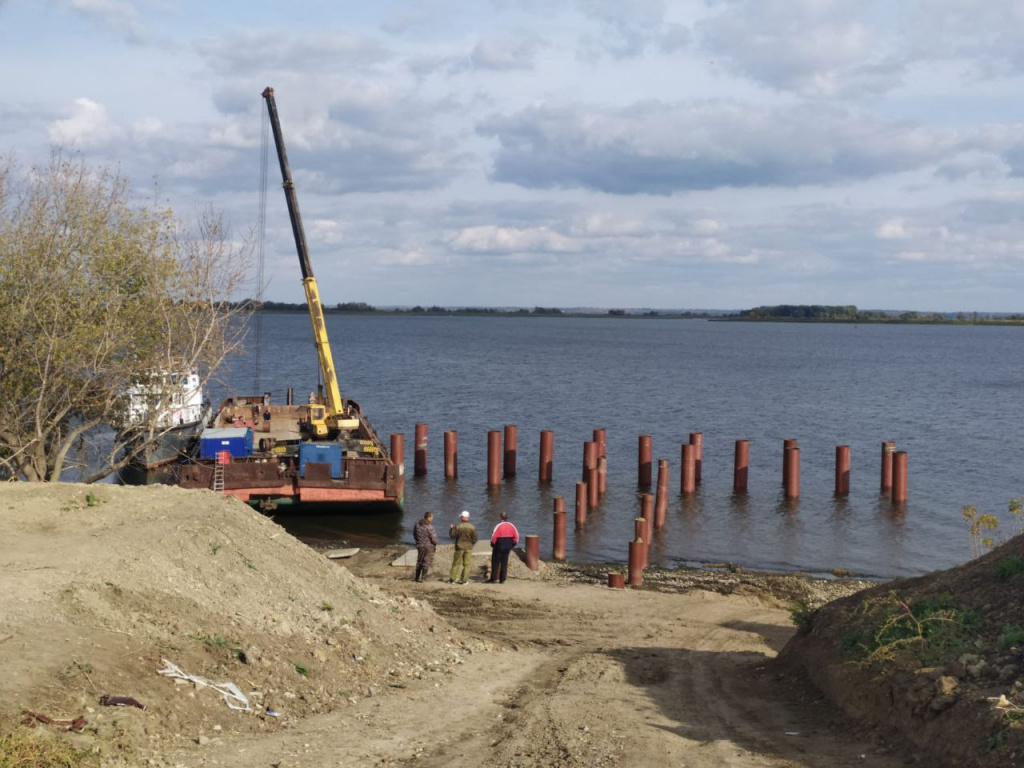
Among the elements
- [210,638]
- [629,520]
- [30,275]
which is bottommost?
[629,520]

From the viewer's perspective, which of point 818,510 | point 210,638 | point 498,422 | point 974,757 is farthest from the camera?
point 498,422

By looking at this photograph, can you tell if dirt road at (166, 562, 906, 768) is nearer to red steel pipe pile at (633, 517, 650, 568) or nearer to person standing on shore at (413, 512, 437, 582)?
person standing on shore at (413, 512, 437, 582)

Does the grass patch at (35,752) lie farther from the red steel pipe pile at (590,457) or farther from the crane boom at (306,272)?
the crane boom at (306,272)

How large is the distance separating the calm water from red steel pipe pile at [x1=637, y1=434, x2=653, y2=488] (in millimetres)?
834

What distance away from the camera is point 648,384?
85.2 meters

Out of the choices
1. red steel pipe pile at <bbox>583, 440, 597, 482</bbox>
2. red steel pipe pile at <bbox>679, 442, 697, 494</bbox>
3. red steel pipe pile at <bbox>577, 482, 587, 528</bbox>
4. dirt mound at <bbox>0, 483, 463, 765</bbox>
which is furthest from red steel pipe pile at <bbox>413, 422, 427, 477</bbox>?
dirt mound at <bbox>0, 483, 463, 765</bbox>

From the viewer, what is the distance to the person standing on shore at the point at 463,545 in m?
20.4

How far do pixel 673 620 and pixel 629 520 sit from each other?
13191 millimetres

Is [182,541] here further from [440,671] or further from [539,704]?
[539,704]

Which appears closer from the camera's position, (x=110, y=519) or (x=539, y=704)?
(x=539, y=704)

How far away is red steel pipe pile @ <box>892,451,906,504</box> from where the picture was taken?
3475cm

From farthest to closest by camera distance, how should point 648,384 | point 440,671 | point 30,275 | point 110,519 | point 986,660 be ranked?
1. point 648,384
2. point 30,275
3. point 110,519
4. point 440,671
5. point 986,660

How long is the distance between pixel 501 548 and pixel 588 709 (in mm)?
8742

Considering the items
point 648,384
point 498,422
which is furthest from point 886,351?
point 498,422
